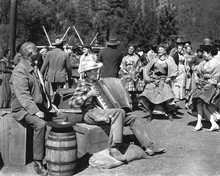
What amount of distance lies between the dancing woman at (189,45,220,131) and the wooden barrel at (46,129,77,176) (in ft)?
12.7

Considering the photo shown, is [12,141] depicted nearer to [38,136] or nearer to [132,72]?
[38,136]

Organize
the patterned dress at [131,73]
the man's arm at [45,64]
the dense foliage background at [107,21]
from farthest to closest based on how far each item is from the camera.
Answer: the dense foliage background at [107,21] → the patterned dress at [131,73] → the man's arm at [45,64]

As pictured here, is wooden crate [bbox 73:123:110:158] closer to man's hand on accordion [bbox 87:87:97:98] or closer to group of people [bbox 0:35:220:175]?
group of people [bbox 0:35:220:175]

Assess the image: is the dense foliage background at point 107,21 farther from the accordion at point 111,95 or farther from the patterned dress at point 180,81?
the accordion at point 111,95

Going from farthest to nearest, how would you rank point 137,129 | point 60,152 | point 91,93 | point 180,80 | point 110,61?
point 180,80 < point 110,61 < point 137,129 < point 91,93 < point 60,152

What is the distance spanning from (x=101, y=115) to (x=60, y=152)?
1130 mm

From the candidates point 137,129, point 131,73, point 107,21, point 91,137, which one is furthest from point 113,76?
point 107,21

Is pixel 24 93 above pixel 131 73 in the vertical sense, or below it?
above

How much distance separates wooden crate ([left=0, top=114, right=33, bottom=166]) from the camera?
18.2ft

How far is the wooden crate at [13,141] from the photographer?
5.56 m

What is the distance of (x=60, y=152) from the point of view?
4.99m

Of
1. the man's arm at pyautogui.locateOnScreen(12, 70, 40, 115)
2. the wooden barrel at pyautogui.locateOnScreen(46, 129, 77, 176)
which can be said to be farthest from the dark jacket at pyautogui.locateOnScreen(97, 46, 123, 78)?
the wooden barrel at pyautogui.locateOnScreen(46, 129, 77, 176)

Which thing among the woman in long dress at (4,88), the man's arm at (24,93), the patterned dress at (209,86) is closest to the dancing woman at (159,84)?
the patterned dress at (209,86)

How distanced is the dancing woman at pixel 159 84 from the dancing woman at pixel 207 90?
68 cm
